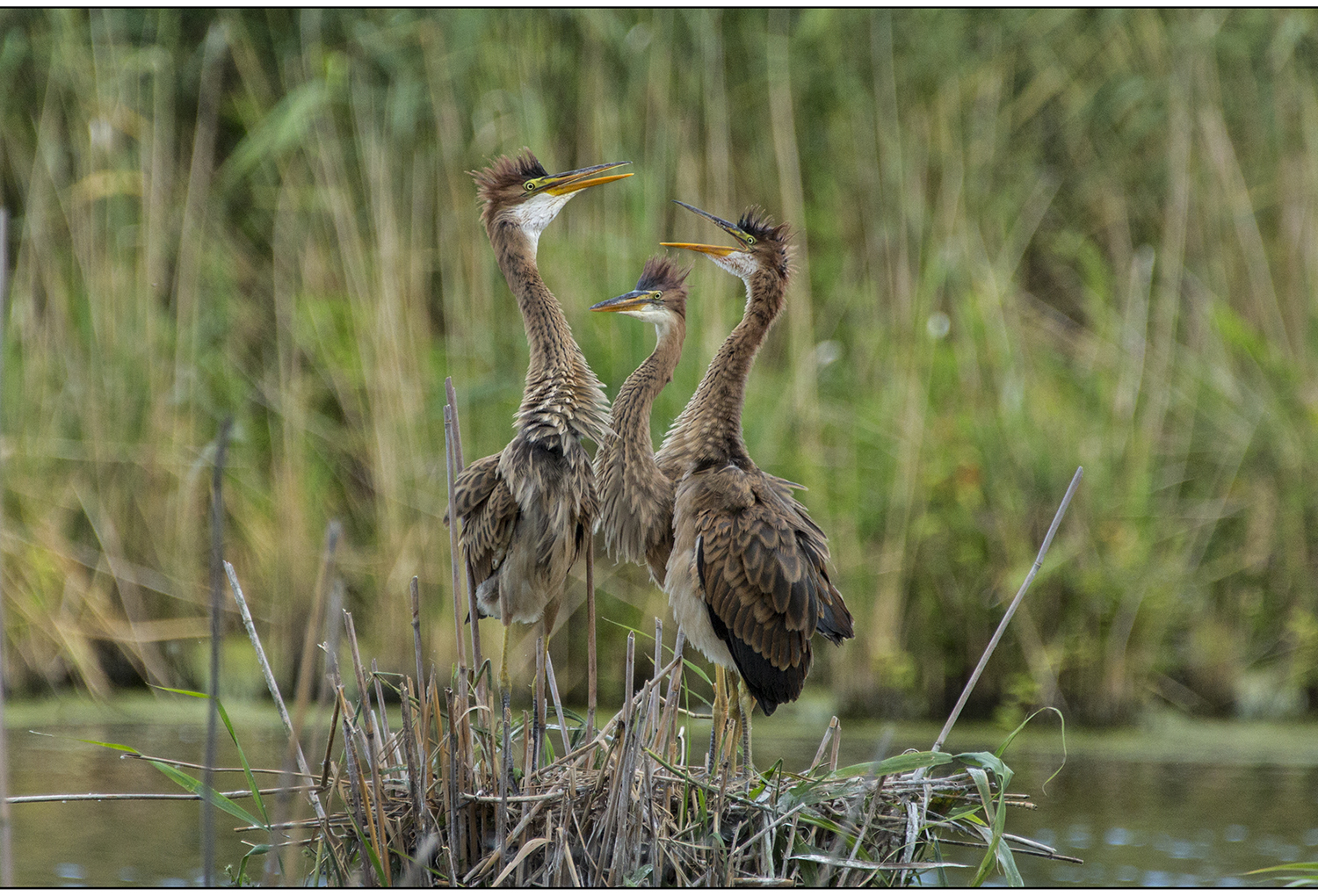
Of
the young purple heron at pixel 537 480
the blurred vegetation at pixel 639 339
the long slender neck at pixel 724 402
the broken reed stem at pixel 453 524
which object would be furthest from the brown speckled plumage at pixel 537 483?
the blurred vegetation at pixel 639 339

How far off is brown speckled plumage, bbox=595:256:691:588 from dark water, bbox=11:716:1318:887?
1662 mm

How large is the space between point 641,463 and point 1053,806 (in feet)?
8.72

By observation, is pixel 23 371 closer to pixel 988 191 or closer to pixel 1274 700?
pixel 988 191

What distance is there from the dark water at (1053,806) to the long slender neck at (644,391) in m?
1.89

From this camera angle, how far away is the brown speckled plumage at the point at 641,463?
3.99 meters

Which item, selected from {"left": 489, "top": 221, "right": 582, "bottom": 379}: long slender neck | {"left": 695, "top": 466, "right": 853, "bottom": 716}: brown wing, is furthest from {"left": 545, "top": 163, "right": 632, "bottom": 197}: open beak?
{"left": 695, "top": 466, "right": 853, "bottom": 716}: brown wing

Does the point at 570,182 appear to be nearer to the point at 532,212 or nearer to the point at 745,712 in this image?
the point at 532,212

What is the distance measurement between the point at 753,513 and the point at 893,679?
2630 millimetres

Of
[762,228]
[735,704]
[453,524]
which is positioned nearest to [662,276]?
[762,228]

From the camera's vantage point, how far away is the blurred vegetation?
6430 mm

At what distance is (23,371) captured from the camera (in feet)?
22.8

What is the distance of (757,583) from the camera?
3.90m

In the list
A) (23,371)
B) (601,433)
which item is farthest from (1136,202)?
(23,371)

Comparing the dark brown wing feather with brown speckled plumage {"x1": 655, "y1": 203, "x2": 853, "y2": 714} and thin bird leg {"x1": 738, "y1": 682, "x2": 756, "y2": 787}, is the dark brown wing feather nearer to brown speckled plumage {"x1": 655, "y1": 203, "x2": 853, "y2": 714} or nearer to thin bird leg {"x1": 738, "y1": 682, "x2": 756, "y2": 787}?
brown speckled plumage {"x1": 655, "y1": 203, "x2": 853, "y2": 714}
